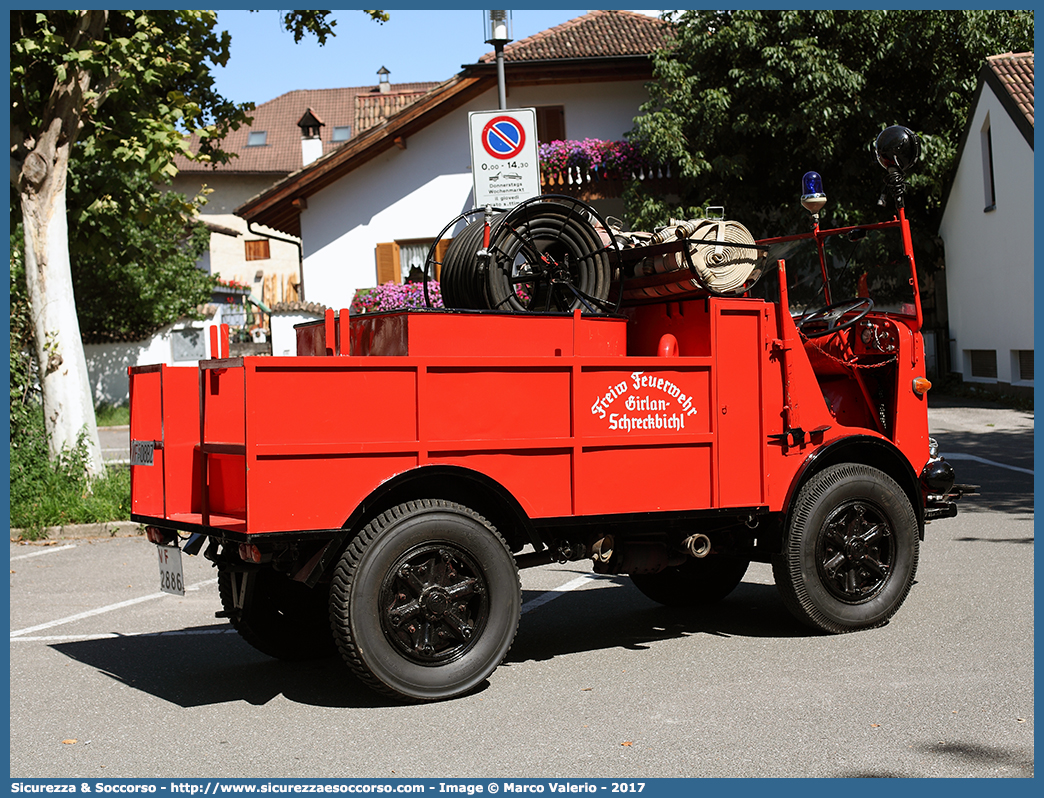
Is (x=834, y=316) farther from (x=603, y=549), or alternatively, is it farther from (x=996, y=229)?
(x=996, y=229)

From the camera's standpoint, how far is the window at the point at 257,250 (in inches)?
2311

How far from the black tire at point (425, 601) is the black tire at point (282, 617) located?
112 cm

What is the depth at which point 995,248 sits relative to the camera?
864 inches

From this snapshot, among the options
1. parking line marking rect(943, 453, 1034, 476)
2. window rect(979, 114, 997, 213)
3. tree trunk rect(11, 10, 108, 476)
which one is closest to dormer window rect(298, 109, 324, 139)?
window rect(979, 114, 997, 213)

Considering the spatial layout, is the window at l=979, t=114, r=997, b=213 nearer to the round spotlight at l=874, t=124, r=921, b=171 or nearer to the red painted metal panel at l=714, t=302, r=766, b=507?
the round spotlight at l=874, t=124, r=921, b=171

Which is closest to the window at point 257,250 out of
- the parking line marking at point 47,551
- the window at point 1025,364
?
the window at point 1025,364

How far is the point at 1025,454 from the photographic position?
49.0ft

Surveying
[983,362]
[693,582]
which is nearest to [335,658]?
[693,582]

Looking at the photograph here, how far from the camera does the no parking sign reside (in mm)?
10703

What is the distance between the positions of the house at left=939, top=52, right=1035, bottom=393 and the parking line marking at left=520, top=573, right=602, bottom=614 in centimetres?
1438

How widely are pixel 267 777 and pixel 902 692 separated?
9.70 ft

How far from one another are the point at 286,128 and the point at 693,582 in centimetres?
6059
